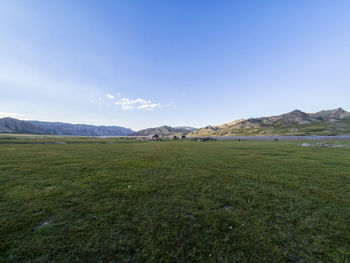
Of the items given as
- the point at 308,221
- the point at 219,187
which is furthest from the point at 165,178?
the point at 308,221

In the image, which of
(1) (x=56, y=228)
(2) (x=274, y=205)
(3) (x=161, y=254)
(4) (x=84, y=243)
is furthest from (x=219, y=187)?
(1) (x=56, y=228)

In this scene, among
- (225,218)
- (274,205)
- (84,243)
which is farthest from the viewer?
(274,205)

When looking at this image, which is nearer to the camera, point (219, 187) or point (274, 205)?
point (274, 205)

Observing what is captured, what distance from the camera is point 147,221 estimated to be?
18.5 feet

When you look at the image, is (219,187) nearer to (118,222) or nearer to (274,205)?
(274,205)

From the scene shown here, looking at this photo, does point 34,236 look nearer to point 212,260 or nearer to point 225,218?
point 212,260

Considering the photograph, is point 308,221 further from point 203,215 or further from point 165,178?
point 165,178

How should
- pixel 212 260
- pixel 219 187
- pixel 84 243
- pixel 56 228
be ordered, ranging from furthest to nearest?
pixel 219 187, pixel 56 228, pixel 84 243, pixel 212 260

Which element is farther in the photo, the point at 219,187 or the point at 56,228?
the point at 219,187

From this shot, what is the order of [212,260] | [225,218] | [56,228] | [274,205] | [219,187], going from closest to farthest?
[212,260] < [56,228] < [225,218] < [274,205] < [219,187]

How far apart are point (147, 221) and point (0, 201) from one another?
28.5ft

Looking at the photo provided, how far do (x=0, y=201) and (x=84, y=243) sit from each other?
713cm

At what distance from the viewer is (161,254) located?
13.4 feet

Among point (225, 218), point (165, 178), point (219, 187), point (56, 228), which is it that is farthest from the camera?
point (165, 178)
